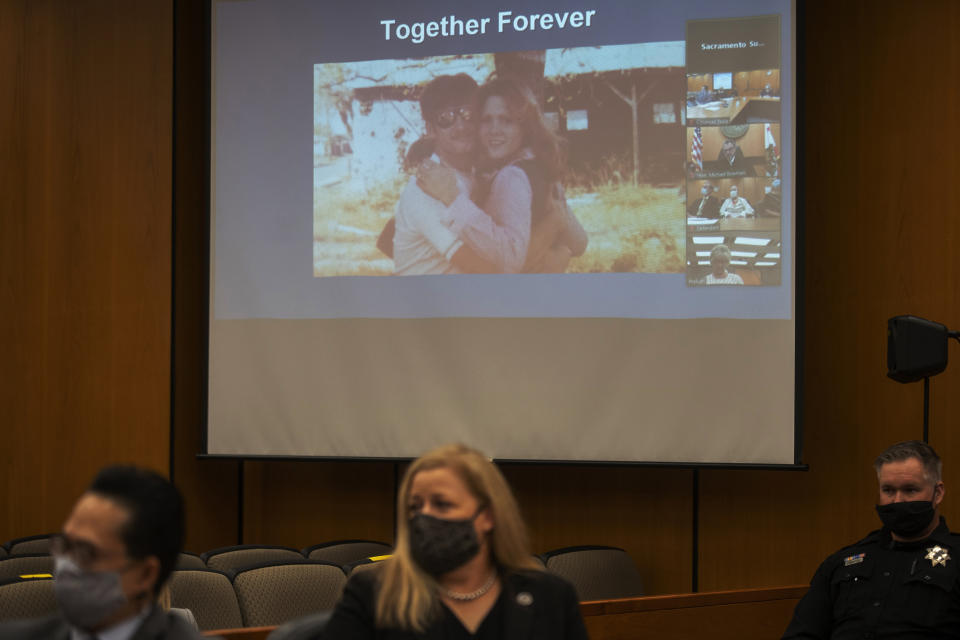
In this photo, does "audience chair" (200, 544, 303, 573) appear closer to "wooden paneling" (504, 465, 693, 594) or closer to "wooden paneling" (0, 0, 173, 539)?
"wooden paneling" (0, 0, 173, 539)

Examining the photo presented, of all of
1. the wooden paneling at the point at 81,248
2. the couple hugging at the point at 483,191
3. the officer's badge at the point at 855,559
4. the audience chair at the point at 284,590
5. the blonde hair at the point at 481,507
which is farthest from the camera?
the wooden paneling at the point at 81,248

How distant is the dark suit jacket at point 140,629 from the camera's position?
184 cm

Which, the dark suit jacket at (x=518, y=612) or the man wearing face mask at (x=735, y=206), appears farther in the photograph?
the man wearing face mask at (x=735, y=206)

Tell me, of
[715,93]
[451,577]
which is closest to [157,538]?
[451,577]

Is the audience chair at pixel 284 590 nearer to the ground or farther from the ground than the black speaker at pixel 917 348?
nearer to the ground

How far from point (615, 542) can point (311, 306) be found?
218 cm

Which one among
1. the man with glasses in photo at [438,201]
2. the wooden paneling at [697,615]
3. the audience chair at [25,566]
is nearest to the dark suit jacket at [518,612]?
the wooden paneling at [697,615]

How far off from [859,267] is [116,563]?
15.6 feet

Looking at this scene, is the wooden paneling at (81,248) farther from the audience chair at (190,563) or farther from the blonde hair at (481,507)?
the blonde hair at (481,507)

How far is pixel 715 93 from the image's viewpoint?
220 inches

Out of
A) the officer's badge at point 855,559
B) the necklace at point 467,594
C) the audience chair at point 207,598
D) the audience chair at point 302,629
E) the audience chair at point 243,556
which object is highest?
the necklace at point 467,594

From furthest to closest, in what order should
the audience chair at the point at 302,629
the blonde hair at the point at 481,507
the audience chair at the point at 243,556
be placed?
the audience chair at the point at 243,556 → the blonde hair at the point at 481,507 → the audience chair at the point at 302,629

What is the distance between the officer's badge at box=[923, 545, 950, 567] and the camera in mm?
3871

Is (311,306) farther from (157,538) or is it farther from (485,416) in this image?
(157,538)
